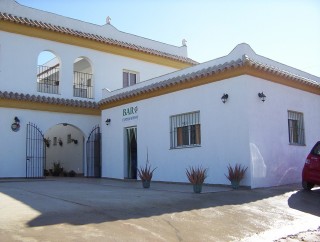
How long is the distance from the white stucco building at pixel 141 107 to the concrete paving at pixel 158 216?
2.47 meters

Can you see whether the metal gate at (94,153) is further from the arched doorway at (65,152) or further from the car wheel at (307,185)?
the car wheel at (307,185)

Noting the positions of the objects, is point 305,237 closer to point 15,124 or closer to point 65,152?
point 15,124

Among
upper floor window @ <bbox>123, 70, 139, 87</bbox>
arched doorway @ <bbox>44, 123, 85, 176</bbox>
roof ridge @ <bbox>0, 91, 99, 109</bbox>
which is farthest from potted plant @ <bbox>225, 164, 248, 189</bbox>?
upper floor window @ <bbox>123, 70, 139, 87</bbox>

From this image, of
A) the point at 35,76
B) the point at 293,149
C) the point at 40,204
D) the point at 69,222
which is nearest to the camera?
the point at 69,222

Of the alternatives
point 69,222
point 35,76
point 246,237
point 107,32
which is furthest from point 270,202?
point 107,32

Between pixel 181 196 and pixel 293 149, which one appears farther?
pixel 293 149

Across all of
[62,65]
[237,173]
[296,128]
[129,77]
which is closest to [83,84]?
[62,65]

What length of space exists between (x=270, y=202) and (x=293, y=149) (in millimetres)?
4471

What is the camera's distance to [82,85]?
19.1 m

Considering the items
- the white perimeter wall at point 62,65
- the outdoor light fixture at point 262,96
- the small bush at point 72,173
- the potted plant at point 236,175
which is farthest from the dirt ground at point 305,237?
the small bush at point 72,173

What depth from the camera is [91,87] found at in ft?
61.8

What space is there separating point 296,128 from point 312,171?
3272 mm

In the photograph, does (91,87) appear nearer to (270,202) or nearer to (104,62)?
(104,62)

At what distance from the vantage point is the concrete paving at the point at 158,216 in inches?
209
